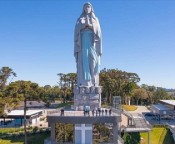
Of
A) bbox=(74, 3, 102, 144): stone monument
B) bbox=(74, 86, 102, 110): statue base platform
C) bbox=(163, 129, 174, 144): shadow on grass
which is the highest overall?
bbox=(74, 3, 102, 144): stone monument

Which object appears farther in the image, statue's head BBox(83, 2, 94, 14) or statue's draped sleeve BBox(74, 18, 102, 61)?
statue's head BBox(83, 2, 94, 14)

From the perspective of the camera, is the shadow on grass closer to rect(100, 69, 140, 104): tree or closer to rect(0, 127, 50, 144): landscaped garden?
rect(0, 127, 50, 144): landscaped garden

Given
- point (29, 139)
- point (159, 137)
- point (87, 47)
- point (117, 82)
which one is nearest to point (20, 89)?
point (29, 139)

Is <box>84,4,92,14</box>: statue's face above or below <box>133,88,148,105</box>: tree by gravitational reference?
above

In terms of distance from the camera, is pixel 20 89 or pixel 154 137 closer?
pixel 20 89

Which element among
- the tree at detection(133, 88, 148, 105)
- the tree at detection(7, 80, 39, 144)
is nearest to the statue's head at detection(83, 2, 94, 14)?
the tree at detection(7, 80, 39, 144)

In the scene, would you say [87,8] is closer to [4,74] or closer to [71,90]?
[4,74]

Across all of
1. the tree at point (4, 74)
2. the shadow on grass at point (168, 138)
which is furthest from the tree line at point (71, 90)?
the shadow on grass at point (168, 138)
